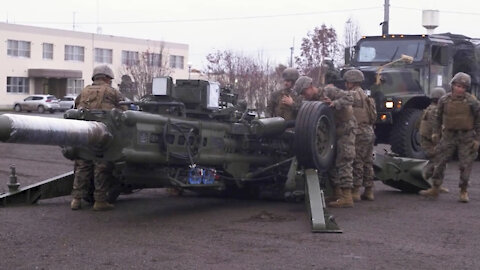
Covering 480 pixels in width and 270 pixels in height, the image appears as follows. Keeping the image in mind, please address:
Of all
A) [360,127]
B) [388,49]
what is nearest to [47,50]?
[388,49]

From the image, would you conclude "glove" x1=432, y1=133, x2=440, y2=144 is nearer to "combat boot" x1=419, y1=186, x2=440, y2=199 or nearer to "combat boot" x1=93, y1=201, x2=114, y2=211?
"combat boot" x1=419, y1=186, x2=440, y2=199

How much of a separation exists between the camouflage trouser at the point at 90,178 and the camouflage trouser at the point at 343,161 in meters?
2.81

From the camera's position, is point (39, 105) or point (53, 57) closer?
point (39, 105)

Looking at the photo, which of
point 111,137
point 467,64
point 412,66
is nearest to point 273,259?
point 111,137

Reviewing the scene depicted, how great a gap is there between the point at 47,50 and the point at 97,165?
59139 mm

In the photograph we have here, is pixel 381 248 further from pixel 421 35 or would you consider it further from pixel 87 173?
pixel 421 35

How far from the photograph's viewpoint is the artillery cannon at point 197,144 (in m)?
7.45

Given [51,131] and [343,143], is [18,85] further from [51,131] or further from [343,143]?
[51,131]

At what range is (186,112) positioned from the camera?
846 centimetres

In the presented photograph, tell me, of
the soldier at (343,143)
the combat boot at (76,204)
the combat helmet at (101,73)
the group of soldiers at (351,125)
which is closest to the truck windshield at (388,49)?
the group of soldiers at (351,125)

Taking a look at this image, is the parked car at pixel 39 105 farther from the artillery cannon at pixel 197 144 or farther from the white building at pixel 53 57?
the artillery cannon at pixel 197 144

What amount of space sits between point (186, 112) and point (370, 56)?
8258mm

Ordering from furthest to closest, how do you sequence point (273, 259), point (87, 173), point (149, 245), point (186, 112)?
1. point (87, 173)
2. point (186, 112)
3. point (149, 245)
4. point (273, 259)

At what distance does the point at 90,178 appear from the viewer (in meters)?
9.10
